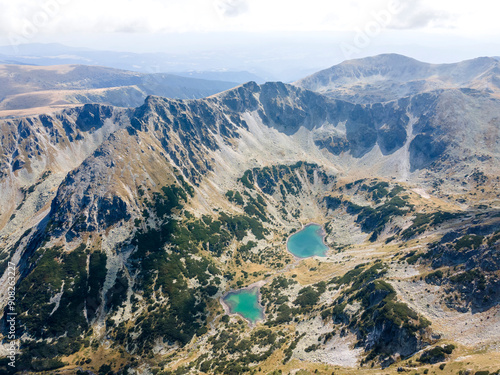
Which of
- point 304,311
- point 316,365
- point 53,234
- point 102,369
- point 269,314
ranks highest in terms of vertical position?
point 53,234

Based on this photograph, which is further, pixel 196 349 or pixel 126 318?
pixel 126 318

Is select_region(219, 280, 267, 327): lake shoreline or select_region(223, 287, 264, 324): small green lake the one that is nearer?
select_region(219, 280, 267, 327): lake shoreline

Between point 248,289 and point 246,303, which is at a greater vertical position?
point 248,289

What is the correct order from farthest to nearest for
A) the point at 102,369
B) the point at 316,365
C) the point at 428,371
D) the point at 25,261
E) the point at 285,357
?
the point at 25,261 < the point at 102,369 < the point at 285,357 < the point at 316,365 < the point at 428,371

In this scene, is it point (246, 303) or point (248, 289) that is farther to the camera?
point (248, 289)

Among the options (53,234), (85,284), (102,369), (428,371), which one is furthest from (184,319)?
(428,371)

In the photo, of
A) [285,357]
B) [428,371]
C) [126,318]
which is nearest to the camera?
[428,371]

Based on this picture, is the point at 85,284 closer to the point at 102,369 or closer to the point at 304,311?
the point at 102,369

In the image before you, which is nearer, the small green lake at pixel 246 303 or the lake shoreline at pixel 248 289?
the lake shoreline at pixel 248 289
